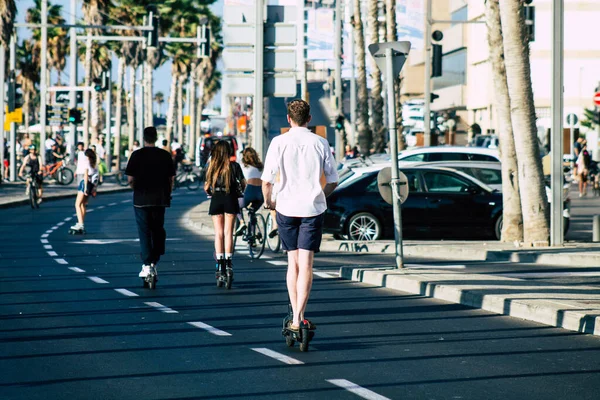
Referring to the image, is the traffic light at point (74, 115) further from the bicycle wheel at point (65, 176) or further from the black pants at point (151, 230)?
the black pants at point (151, 230)

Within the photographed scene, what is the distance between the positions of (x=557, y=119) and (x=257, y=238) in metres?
5.19

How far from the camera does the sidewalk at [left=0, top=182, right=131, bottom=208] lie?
1510 inches

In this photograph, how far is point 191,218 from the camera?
30.8 m

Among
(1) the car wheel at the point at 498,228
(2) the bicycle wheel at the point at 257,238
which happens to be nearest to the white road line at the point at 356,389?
(2) the bicycle wheel at the point at 257,238

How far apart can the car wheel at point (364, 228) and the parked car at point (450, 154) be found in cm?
683

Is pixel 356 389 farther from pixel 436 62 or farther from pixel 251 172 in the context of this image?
pixel 436 62

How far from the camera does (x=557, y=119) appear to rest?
20641 millimetres

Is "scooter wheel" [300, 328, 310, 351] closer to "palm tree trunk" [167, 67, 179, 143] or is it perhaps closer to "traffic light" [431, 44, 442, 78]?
"traffic light" [431, 44, 442, 78]

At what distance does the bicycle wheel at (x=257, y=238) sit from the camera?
19.4 m

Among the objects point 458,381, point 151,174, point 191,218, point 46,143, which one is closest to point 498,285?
point 151,174

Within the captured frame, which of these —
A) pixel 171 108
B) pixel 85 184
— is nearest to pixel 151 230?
pixel 85 184

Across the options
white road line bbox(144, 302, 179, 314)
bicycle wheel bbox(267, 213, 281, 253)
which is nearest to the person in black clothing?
white road line bbox(144, 302, 179, 314)

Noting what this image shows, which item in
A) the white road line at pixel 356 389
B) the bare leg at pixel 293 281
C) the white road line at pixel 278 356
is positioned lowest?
the white road line at pixel 278 356

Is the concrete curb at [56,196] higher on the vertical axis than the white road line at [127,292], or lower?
lower
